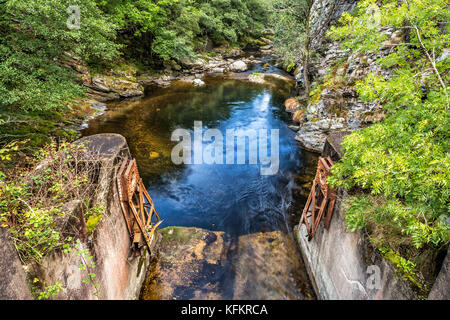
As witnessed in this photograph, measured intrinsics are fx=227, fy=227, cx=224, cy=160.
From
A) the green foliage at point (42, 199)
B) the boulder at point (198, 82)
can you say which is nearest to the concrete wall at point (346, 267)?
the green foliage at point (42, 199)

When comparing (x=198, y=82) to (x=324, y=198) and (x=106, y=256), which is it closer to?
(x=324, y=198)

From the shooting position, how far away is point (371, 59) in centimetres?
1311

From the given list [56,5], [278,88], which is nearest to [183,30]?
[278,88]

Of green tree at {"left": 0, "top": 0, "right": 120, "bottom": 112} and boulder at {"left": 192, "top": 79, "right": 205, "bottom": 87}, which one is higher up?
green tree at {"left": 0, "top": 0, "right": 120, "bottom": 112}

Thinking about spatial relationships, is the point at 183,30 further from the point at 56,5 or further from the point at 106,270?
the point at 106,270

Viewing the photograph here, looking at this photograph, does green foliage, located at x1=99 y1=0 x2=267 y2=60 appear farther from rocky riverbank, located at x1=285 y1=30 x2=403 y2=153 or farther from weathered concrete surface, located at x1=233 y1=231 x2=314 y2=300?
weathered concrete surface, located at x1=233 y1=231 x2=314 y2=300

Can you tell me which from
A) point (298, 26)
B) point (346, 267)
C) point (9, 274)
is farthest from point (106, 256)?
point (298, 26)

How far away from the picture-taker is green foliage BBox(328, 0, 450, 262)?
3180 mm

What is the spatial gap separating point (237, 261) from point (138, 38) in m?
30.7

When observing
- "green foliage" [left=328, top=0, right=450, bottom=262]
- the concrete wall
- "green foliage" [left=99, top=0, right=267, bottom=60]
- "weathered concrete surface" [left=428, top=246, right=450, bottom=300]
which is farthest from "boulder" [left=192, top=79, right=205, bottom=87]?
"weathered concrete surface" [left=428, top=246, right=450, bottom=300]

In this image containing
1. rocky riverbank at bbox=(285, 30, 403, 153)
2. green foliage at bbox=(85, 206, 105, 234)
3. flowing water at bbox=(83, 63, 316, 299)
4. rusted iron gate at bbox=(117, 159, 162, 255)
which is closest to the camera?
green foliage at bbox=(85, 206, 105, 234)

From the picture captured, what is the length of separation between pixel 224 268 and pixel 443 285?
6161 mm

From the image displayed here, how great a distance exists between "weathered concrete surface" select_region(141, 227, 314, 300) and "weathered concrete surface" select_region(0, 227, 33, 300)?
15.4 feet

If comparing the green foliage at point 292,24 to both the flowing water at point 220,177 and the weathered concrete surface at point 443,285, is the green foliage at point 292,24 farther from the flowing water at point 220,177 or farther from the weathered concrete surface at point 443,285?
the weathered concrete surface at point 443,285
